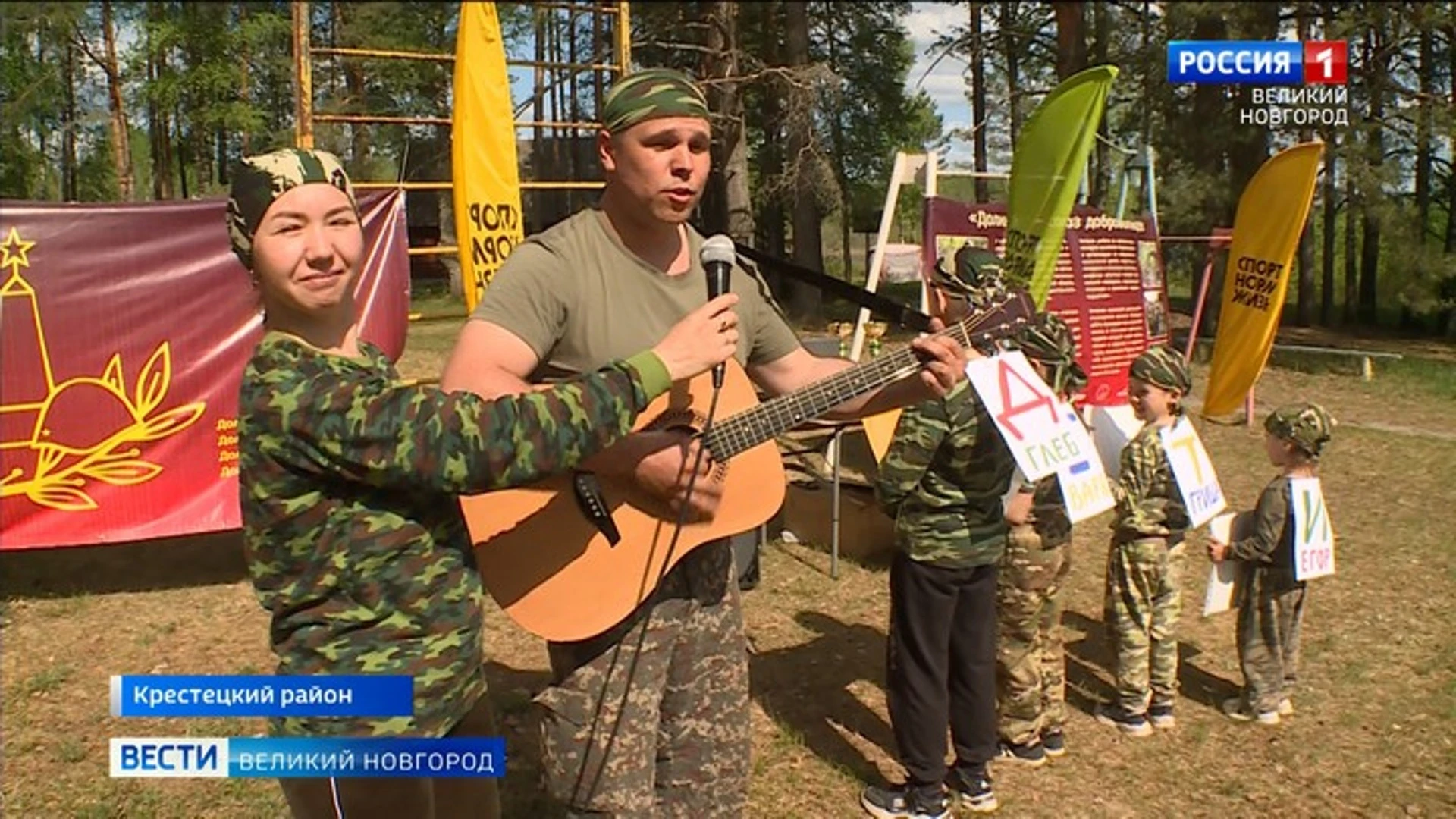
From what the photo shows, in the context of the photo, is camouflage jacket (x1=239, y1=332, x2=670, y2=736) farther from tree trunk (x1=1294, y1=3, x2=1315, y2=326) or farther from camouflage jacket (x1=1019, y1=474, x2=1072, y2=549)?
tree trunk (x1=1294, y1=3, x2=1315, y2=326)

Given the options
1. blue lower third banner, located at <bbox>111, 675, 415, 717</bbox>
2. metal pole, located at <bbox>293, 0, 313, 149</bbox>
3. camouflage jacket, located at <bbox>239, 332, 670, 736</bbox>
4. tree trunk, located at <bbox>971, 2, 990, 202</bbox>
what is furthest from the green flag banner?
tree trunk, located at <bbox>971, 2, 990, 202</bbox>

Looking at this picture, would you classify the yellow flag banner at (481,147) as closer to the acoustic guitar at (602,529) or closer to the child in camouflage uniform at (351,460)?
the acoustic guitar at (602,529)

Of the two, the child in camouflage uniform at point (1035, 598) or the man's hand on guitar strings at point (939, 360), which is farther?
the child in camouflage uniform at point (1035, 598)

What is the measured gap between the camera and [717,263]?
1821mm

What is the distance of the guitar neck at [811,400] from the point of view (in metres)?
2.08

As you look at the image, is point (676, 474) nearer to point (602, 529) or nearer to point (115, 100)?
point (602, 529)

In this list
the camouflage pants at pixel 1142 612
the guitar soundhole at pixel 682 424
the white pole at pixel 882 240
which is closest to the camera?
the guitar soundhole at pixel 682 424

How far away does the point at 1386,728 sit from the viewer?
12.7ft

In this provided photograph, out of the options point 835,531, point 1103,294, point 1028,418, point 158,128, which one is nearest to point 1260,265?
point 1103,294

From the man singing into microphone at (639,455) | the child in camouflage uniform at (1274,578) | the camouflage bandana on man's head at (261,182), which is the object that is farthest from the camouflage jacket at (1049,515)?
the camouflage bandana on man's head at (261,182)

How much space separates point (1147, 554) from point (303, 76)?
4931 mm

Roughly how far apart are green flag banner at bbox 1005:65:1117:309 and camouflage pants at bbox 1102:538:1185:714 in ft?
5.57

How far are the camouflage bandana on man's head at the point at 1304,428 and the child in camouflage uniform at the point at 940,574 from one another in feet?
4.31

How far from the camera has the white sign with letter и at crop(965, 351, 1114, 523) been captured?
2.89 metres
